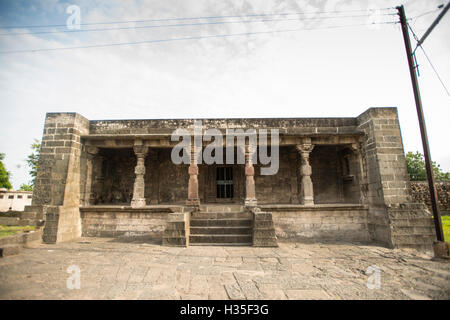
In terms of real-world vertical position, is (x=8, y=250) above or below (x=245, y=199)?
below

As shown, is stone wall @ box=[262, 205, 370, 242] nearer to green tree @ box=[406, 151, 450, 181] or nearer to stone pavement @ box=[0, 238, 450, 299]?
stone pavement @ box=[0, 238, 450, 299]

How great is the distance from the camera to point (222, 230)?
7055 mm

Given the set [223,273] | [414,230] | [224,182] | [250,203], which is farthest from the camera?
[224,182]

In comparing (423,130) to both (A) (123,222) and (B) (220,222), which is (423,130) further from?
(A) (123,222)

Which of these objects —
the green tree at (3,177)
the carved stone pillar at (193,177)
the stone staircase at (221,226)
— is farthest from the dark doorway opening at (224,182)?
the green tree at (3,177)

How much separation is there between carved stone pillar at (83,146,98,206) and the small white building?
17114 millimetres

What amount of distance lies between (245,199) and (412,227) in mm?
5150

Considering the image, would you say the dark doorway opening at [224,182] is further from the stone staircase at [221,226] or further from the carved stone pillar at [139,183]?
the carved stone pillar at [139,183]

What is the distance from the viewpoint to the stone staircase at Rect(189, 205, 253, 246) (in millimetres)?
6715

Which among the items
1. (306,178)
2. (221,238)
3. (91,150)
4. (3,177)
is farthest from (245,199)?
(3,177)

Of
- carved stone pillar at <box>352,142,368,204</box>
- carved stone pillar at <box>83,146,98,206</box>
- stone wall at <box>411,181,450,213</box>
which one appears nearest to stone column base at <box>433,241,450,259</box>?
carved stone pillar at <box>352,142,368,204</box>

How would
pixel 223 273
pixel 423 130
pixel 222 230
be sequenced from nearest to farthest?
pixel 223 273 → pixel 423 130 → pixel 222 230
